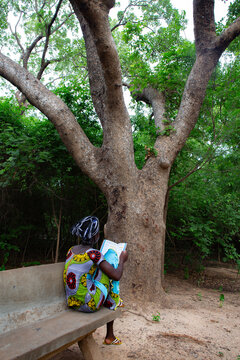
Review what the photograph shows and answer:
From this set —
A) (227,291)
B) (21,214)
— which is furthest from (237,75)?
(21,214)

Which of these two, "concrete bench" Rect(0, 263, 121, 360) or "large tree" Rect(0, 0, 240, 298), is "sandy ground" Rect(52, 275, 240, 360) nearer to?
"large tree" Rect(0, 0, 240, 298)

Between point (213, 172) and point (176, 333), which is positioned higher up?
point (213, 172)

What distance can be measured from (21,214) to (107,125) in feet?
12.4

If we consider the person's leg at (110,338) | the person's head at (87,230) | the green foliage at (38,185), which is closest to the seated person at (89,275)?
the person's head at (87,230)

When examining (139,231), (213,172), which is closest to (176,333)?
(139,231)

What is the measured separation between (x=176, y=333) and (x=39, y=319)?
1.74 meters

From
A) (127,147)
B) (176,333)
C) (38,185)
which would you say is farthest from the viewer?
(38,185)

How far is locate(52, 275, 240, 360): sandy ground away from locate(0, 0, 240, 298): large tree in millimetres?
418

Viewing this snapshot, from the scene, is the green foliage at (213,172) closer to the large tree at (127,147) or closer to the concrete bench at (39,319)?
the large tree at (127,147)

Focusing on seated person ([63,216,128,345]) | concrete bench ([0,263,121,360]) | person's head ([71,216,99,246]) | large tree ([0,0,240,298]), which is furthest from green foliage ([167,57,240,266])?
concrete bench ([0,263,121,360])

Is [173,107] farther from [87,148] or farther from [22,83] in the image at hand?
[22,83]

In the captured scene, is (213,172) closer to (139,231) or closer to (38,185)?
(139,231)

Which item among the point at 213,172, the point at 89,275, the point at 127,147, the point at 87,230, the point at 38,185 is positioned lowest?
the point at 89,275

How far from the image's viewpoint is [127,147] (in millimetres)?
4488
